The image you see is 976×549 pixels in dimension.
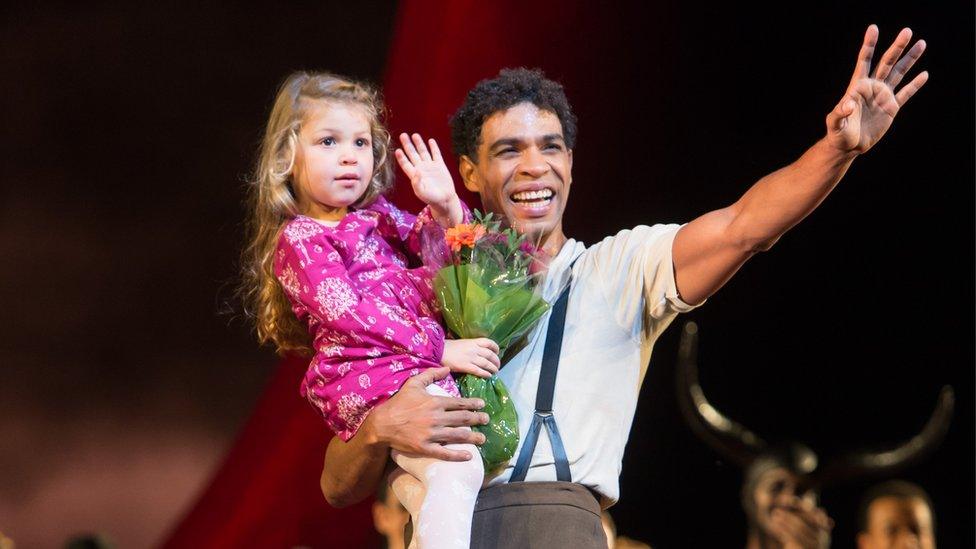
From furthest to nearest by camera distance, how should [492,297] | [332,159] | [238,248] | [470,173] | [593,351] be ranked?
[238,248] < [470,173] < [332,159] < [593,351] < [492,297]

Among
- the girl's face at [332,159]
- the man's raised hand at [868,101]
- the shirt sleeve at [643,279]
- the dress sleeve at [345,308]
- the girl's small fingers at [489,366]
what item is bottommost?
the girl's small fingers at [489,366]

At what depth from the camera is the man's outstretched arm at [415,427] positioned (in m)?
2.06

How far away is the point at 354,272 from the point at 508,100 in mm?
567

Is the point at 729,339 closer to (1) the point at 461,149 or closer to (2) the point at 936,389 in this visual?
(2) the point at 936,389

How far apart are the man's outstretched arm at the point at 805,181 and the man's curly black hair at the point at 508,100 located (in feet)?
1.74

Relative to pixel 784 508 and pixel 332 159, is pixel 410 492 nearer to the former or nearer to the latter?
pixel 332 159

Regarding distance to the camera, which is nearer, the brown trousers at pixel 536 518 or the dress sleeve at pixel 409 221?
the brown trousers at pixel 536 518

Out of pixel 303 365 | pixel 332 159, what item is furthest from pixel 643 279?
pixel 303 365

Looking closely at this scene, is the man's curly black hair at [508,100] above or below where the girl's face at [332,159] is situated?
above

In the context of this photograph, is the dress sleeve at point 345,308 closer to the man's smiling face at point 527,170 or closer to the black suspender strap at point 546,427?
the black suspender strap at point 546,427

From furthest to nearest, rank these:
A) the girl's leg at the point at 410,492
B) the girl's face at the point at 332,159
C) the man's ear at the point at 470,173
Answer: the man's ear at the point at 470,173
the girl's face at the point at 332,159
the girl's leg at the point at 410,492

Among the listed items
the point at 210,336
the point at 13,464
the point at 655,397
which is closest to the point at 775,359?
the point at 655,397

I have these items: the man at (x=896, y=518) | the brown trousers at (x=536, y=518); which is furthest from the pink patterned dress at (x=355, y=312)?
the man at (x=896, y=518)

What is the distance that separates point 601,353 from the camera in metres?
2.25
